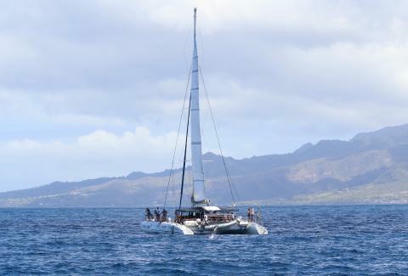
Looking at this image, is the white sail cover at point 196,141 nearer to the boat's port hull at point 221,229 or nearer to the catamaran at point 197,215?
the catamaran at point 197,215

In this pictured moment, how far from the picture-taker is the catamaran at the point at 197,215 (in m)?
95.2

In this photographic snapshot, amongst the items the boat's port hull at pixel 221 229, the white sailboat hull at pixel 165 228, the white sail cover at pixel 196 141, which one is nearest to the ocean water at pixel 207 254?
the boat's port hull at pixel 221 229

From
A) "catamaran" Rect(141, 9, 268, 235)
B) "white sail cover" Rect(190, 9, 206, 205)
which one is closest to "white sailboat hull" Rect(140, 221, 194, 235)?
"catamaran" Rect(141, 9, 268, 235)

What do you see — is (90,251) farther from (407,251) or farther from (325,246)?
(407,251)

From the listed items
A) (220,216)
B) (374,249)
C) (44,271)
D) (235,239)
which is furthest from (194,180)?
(44,271)

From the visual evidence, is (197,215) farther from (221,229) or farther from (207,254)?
(207,254)

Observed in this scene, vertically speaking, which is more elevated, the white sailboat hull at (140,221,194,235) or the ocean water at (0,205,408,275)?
the white sailboat hull at (140,221,194,235)

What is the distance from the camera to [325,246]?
81250 mm

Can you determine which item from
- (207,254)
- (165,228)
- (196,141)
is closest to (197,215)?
(165,228)

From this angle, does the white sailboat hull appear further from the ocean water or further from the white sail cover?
the white sail cover

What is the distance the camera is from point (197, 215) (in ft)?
326

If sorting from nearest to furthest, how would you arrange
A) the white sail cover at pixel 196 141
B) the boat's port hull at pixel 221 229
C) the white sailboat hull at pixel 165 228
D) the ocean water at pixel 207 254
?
the ocean water at pixel 207 254
the boat's port hull at pixel 221 229
the white sailboat hull at pixel 165 228
the white sail cover at pixel 196 141

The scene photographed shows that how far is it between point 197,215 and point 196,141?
10062 mm

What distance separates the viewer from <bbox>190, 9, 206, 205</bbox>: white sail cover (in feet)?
334
